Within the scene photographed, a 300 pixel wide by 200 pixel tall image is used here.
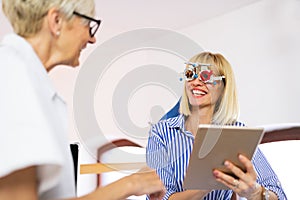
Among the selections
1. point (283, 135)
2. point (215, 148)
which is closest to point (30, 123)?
point (215, 148)

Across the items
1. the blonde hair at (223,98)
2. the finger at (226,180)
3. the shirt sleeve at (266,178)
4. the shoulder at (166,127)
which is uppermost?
the blonde hair at (223,98)

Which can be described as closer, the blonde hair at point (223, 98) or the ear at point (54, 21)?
the ear at point (54, 21)

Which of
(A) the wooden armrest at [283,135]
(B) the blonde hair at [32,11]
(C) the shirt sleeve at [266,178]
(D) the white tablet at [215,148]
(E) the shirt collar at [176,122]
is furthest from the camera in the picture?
(A) the wooden armrest at [283,135]

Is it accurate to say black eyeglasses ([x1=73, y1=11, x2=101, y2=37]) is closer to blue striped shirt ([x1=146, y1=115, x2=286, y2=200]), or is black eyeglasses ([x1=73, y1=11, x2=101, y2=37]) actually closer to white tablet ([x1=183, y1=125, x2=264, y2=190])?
white tablet ([x1=183, y1=125, x2=264, y2=190])

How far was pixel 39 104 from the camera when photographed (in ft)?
1.50

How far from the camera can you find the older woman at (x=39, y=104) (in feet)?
1.43

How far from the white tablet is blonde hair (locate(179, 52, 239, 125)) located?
412 millimetres

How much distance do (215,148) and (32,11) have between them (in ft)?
2.19

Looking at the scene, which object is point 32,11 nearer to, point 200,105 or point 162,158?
point 162,158

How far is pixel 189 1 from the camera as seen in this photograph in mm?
2646

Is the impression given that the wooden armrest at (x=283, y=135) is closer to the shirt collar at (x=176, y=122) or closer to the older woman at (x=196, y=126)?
the older woman at (x=196, y=126)

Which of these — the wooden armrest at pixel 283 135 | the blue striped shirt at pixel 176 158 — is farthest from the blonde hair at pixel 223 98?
the wooden armrest at pixel 283 135

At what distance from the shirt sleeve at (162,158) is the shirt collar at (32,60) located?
2.64 feet

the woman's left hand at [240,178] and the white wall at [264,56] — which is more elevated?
the white wall at [264,56]
